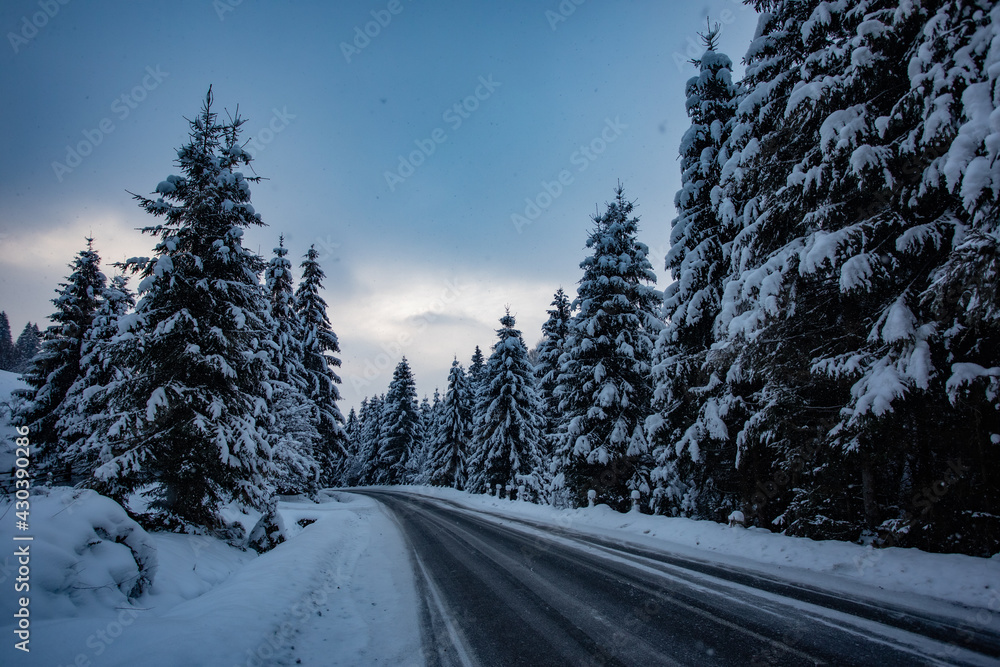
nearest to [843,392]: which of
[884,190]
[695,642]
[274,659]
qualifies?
[884,190]

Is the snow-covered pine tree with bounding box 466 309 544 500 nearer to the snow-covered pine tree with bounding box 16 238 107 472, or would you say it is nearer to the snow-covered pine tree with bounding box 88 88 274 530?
the snow-covered pine tree with bounding box 88 88 274 530

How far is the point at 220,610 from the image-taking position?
4766 millimetres

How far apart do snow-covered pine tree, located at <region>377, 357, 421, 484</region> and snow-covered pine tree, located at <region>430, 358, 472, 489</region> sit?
9192 mm

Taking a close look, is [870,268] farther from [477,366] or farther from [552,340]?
[477,366]

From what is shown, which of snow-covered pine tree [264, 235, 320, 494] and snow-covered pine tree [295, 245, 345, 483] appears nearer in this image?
snow-covered pine tree [264, 235, 320, 494]

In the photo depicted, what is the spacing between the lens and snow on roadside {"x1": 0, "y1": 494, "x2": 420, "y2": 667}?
3.60 metres

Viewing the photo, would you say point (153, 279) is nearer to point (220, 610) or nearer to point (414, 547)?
point (220, 610)

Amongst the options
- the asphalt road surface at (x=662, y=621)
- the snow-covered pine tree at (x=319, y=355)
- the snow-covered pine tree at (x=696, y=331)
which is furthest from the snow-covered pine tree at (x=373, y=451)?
the asphalt road surface at (x=662, y=621)

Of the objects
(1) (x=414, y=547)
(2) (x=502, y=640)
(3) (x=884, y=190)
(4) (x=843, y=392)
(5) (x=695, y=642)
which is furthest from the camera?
(1) (x=414, y=547)

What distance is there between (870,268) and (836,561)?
15.6ft

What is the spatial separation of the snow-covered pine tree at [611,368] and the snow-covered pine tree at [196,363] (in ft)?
35.3

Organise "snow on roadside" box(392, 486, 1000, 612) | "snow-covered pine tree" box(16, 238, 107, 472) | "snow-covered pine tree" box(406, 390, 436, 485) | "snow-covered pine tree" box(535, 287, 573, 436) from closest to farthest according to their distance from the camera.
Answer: "snow on roadside" box(392, 486, 1000, 612), "snow-covered pine tree" box(16, 238, 107, 472), "snow-covered pine tree" box(535, 287, 573, 436), "snow-covered pine tree" box(406, 390, 436, 485)

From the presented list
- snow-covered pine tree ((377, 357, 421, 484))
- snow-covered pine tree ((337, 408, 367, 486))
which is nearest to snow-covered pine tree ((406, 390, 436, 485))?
snow-covered pine tree ((377, 357, 421, 484))

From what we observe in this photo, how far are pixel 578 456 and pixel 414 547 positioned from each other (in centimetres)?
728
